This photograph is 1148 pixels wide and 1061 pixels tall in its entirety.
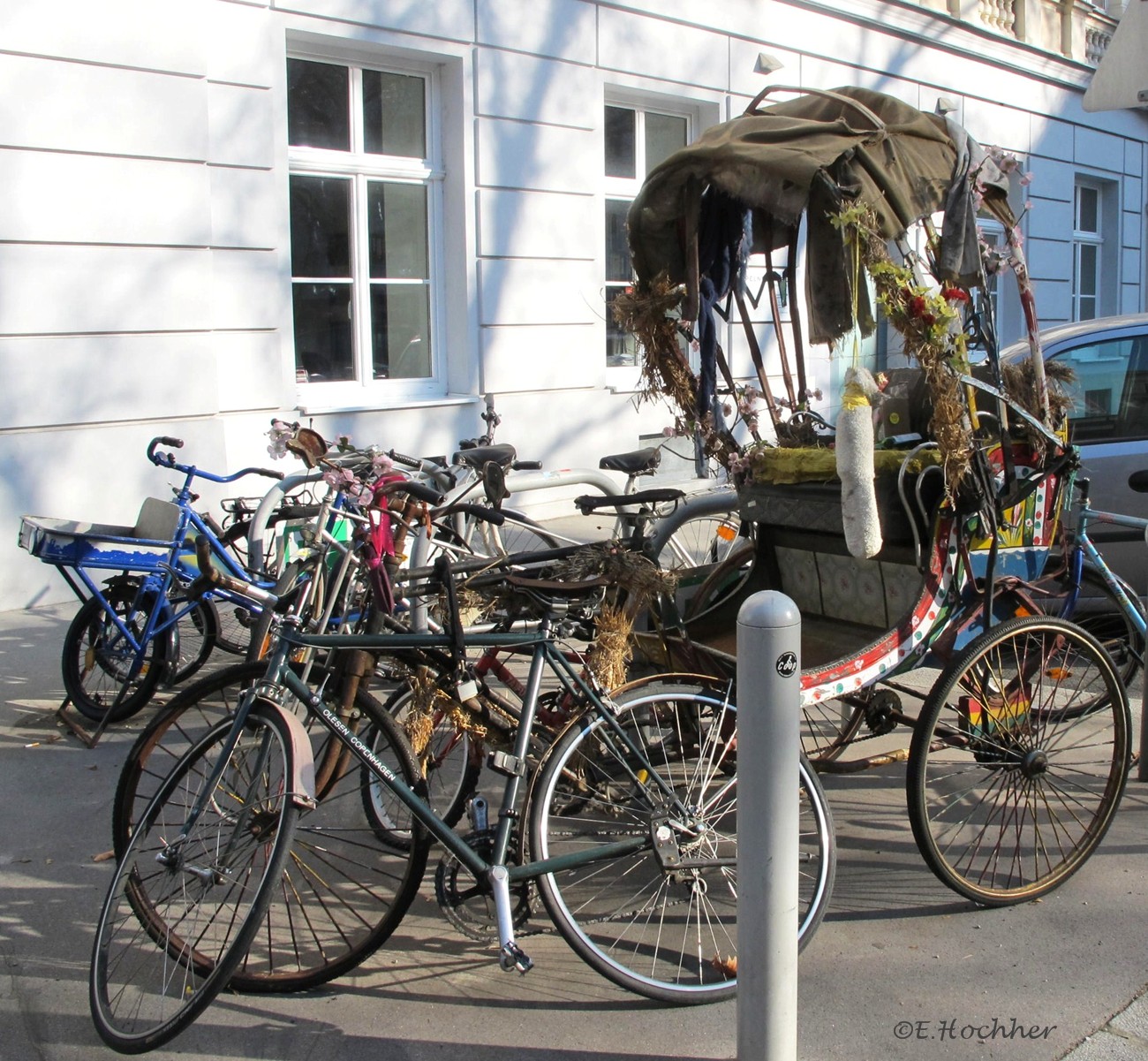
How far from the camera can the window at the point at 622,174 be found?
10.9 meters

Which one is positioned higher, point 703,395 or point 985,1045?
point 703,395

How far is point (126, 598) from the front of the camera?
5.33 m

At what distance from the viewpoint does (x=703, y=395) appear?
4.43 metres

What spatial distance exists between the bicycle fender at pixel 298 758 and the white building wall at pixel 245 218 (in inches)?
186

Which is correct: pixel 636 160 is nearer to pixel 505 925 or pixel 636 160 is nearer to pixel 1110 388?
pixel 1110 388

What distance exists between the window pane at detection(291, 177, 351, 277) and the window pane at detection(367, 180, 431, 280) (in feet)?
0.68

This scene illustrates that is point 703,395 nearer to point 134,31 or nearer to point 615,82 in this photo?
point 134,31

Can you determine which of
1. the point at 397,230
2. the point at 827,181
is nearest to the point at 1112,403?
the point at 827,181

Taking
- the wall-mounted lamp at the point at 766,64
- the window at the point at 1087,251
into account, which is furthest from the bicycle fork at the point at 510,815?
the window at the point at 1087,251

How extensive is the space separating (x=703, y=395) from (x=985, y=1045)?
7.54ft

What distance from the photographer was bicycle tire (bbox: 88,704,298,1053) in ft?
9.53

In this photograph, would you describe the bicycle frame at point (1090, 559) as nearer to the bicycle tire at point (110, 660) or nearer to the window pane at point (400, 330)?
the bicycle tire at point (110, 660)

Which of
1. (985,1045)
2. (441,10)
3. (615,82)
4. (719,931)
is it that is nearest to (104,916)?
(719,931)

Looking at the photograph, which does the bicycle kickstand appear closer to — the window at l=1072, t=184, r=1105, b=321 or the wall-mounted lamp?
the wall-mounted lamp
